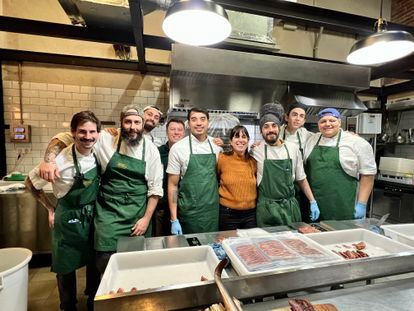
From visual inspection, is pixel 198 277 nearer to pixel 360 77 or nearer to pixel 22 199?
pixel 22 199

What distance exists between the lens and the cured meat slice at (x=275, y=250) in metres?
1.04

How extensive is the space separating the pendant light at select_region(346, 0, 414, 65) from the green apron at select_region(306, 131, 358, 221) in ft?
2.32

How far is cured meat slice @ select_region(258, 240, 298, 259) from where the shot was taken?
1041 mm

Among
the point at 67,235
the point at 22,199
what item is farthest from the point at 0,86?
the point at 67,235

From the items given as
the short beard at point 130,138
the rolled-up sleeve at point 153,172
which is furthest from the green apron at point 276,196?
the short beard at point 130,138

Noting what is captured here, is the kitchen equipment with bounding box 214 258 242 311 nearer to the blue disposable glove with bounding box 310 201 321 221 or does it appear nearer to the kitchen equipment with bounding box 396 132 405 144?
the blue disposable glove with bounding box 310 201 321 221

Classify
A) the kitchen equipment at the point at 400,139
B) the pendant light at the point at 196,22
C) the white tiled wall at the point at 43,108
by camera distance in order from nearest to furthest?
the pendant light at the point at 196,22
the white tiled wall at the point at 43,108
the kitchen equipment at the point at 400,139

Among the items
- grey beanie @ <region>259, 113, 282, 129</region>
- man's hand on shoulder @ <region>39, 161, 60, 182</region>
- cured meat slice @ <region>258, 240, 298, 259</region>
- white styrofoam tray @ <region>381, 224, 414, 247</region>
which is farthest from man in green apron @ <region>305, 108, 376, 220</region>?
man's hand on shoulder @ <region>39, 161, 60, 182</region>

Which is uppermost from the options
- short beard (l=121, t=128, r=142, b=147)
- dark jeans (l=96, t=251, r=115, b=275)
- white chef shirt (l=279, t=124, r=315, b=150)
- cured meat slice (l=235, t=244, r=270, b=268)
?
white chef shirt (l=279, t=124, r=315, b=150)

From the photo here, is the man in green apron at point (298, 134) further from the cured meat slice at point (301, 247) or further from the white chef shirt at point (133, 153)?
the white chef shirt at point (133, 153)

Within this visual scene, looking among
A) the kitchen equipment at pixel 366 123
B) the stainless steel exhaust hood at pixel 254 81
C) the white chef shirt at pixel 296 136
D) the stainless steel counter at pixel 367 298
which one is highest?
the stainless steel exhaust hood at pixel 254 81

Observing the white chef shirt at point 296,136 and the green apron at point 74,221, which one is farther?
the white chef shirt at point 296,136

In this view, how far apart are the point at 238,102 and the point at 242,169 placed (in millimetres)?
1691

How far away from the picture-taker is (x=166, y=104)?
398 centimetres
